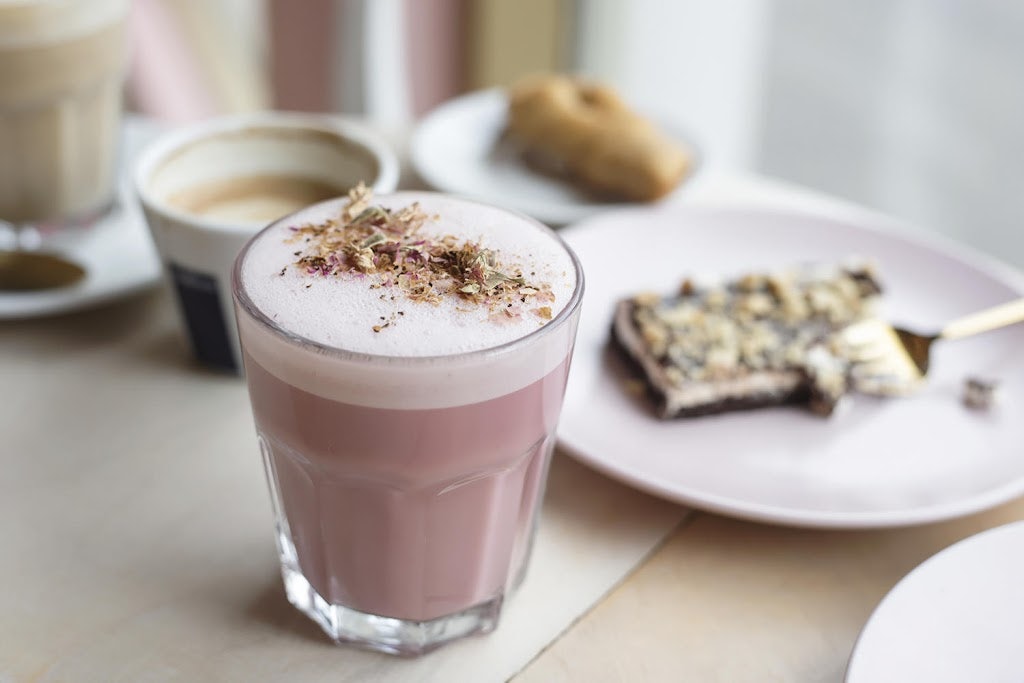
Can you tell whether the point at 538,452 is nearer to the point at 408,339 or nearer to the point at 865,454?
the point at 408,339

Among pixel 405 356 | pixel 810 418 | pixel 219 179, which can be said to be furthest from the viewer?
pixel 219 179

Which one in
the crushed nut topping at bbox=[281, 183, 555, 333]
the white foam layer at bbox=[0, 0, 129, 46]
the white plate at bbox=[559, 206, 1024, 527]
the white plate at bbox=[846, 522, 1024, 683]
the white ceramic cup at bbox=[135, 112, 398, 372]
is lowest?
the white plate at bbox=[559, 206, 1024, 527]

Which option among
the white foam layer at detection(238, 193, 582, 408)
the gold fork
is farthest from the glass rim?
the gold fork

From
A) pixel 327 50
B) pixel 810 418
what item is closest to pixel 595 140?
pixel 810 418

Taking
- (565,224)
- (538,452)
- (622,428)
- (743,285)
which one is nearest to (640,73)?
(565,224)

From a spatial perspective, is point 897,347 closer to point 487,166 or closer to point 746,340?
point 746,340

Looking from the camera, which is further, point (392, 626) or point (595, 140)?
point (595, 140)

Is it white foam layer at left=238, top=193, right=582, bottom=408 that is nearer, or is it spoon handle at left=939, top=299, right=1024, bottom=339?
white foam layer at left=238, top=193, right=582, bottom=408

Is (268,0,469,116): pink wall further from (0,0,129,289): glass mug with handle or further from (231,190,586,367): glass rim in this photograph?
(231,190,586,367): glass rim
